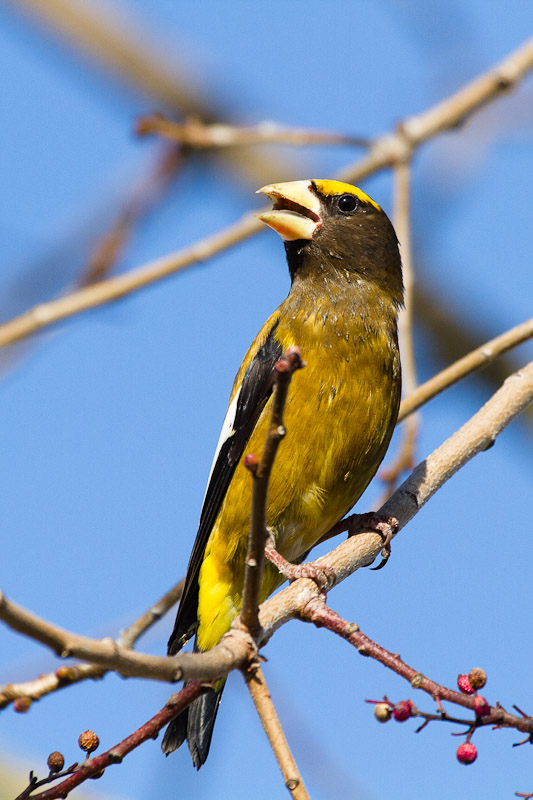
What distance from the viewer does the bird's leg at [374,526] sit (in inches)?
134

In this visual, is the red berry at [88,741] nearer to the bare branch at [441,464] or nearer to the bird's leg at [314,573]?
the bird's leg at [314,573]

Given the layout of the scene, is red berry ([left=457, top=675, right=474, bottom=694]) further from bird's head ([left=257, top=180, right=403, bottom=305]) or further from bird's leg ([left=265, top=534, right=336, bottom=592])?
bird's head ([left=257, top=180, right=403, bottom=305])

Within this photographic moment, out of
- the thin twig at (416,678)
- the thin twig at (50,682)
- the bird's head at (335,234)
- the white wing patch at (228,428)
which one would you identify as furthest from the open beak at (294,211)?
the thin twig at (50,682)

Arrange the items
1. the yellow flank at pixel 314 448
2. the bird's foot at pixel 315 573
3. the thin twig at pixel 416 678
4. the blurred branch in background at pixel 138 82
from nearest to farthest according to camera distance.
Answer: the thin twig at pixel 416 678, the bird's foot at pixel 315 573, the yellow flank at pixel 314 448, the blurred branch in background at pixel 138 82

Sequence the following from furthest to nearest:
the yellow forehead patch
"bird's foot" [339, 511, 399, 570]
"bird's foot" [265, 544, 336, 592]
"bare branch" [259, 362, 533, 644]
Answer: the yellow forehead patch → "bird's foot" [339, 511, 399, 570] → "bare branch" [259, 362, 533, 644] → "bird's foot" [265, 544, 336, 592]

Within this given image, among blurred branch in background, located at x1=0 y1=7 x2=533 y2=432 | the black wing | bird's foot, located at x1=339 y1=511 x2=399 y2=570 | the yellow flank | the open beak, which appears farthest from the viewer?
blurred branch in background, located at x1=0 y1=7 x2=533 y2=432

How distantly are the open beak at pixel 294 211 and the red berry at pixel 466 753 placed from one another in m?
2.25

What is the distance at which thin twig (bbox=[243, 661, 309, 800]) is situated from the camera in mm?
A: 2073

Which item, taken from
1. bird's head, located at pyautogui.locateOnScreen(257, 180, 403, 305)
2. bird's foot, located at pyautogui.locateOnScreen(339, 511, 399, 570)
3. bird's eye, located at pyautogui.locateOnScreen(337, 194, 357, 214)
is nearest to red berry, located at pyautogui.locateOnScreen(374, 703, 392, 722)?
bird's foot, located at pyautogui.locateOnScreen(339, 511, 399, 570)

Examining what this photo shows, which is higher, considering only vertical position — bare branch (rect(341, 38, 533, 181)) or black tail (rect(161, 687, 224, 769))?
bare branch (rect(341, 38, 533, 181))

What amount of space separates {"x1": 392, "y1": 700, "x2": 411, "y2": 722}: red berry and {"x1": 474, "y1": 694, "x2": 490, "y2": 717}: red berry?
7.9 inches

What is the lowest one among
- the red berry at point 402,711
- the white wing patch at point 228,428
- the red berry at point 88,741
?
the red berry at point 402,711

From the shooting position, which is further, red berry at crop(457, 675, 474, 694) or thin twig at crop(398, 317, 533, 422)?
thin twig at crop(398, 317, 533, 422)

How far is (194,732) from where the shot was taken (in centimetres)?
352
